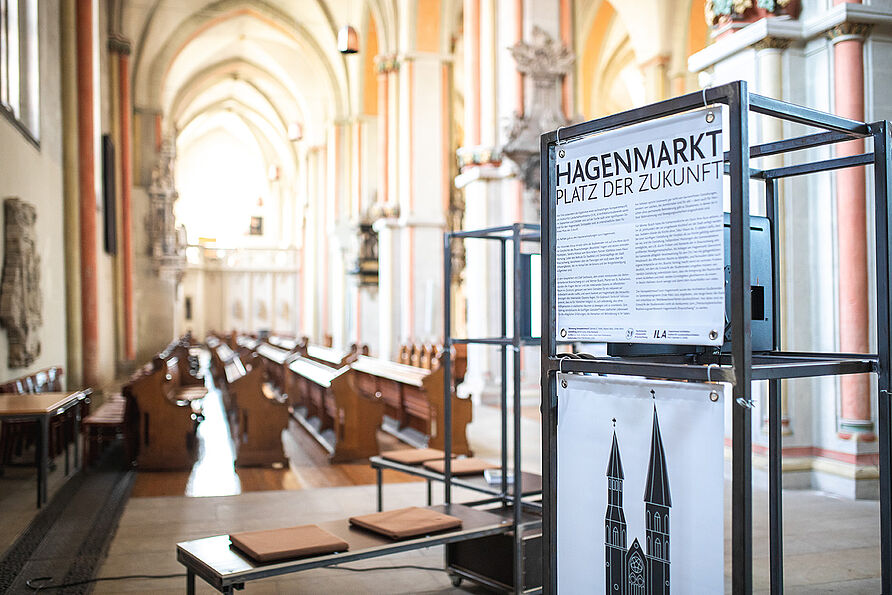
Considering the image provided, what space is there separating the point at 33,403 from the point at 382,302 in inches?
455

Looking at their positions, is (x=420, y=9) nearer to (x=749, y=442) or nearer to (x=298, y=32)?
(x=298, y=32)

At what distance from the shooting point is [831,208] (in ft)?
19.7

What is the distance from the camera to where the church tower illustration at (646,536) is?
83.3 inches

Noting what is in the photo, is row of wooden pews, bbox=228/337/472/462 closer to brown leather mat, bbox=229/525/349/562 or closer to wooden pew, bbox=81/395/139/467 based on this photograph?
wooden pew, bbox=81/395/139/467

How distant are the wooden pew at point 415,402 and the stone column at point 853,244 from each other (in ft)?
11.6

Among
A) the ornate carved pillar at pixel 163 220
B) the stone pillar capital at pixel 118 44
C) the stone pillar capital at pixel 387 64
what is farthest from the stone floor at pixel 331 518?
the ornate carved pillar at pixel 163 220

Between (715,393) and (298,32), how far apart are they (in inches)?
904

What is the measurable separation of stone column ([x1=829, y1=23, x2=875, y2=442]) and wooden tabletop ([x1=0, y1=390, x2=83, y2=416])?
573 centimetres

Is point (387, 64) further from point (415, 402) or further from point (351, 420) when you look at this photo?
point (351, 420)

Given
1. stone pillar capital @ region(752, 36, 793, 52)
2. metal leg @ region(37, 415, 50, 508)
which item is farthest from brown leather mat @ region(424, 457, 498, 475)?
stone pillar capital @ region(752, 36, 793, 52)

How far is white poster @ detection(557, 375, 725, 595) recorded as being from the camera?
6.66 feet

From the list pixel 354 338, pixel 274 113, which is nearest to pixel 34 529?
pixel 354 338

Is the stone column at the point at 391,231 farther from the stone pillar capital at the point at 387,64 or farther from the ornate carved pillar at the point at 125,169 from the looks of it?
the ornate carved pillar at the point at 125,169

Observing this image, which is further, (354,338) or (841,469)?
(354,338)
